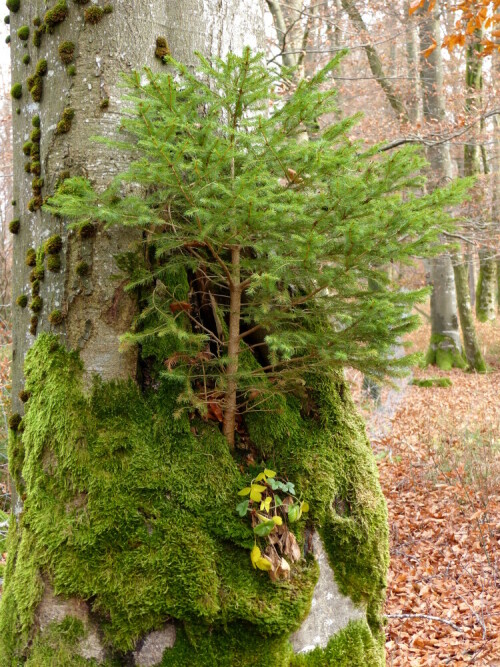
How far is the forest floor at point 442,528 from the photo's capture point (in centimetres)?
426

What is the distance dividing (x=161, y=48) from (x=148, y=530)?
2442 mm

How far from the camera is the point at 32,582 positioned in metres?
2.64

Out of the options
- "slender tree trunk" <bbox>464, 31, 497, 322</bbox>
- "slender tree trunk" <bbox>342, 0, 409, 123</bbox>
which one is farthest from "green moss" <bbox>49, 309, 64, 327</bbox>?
"slender tree trunk" <bbox>342, 0, 409, 123</bbox>

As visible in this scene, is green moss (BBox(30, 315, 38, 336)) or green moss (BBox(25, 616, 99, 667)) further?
green moss (BBox(30, 315, 38, 336))

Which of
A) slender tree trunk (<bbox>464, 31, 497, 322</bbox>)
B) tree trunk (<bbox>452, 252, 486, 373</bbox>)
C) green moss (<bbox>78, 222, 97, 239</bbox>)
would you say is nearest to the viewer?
green moss (<bbox>78, 222, 97, 239</bbox>)

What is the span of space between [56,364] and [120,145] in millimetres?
1104

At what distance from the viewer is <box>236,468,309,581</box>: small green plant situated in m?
2.65

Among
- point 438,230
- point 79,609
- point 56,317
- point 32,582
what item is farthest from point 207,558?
point 438,230

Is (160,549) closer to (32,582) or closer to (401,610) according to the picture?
(32,582)

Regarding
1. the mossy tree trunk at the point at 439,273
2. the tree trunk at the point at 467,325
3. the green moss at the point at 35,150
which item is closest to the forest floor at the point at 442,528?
the green moss at the point at 35,150

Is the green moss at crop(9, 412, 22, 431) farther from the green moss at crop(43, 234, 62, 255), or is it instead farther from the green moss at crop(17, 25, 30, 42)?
the green moss at crop(17, 25, 30, 42)

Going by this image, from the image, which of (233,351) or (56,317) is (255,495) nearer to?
(233,351)

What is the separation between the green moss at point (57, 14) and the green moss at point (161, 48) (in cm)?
48

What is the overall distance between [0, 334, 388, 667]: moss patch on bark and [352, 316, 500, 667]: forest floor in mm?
1607
